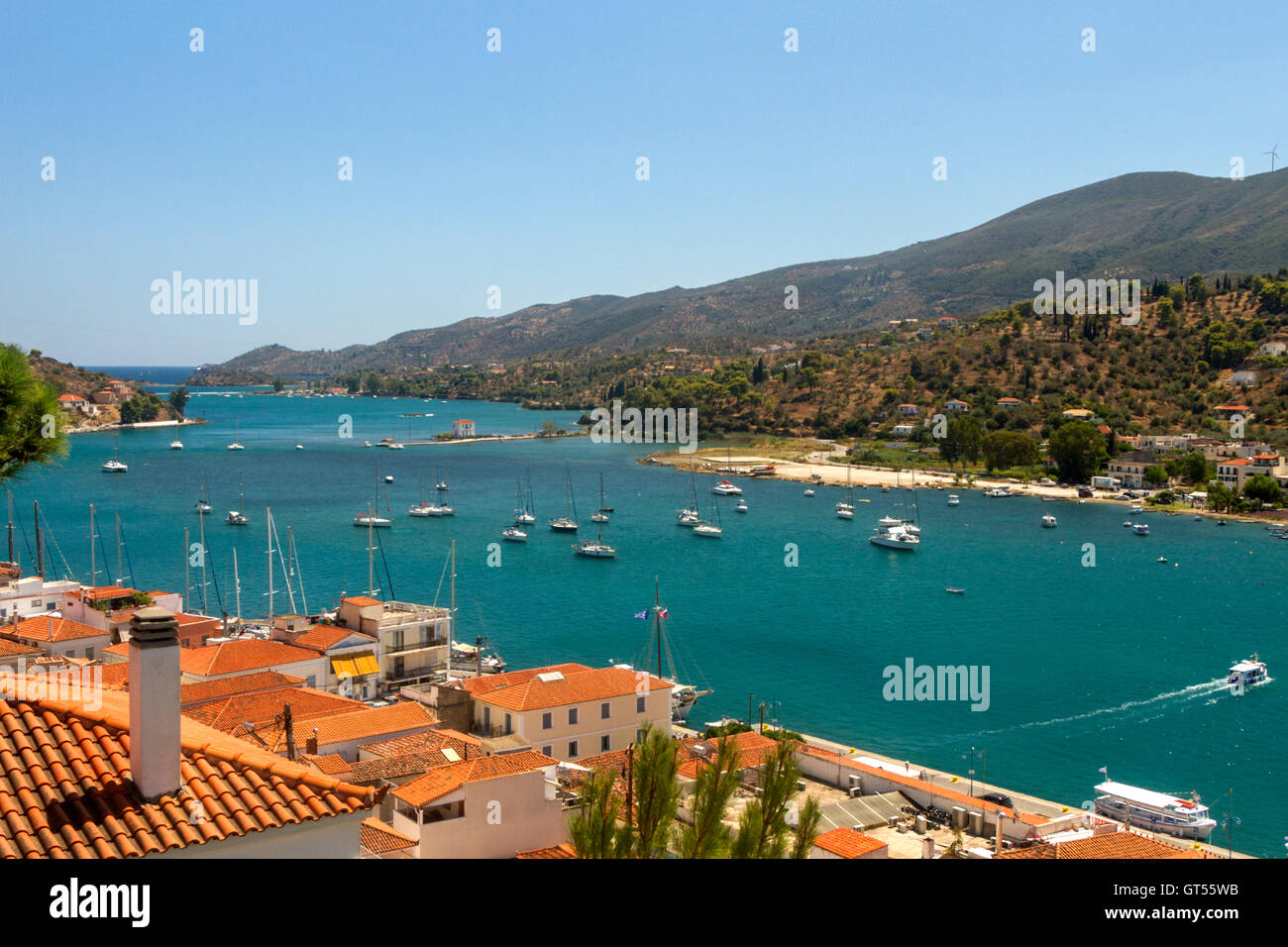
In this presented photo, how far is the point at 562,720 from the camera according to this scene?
17594 millimetres

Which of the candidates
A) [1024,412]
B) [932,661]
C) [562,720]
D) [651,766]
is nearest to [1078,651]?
[932,661]

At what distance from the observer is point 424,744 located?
15.0 m

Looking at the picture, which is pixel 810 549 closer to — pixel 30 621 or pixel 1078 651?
pixel 1078 651

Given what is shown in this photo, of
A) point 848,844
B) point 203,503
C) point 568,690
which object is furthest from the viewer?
point 203,503

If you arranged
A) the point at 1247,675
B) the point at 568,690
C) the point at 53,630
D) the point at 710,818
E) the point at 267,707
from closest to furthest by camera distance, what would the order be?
the point at 710,818
the point at 267,707
the point at 568,690
the point at 53,630
the point at 1247,675

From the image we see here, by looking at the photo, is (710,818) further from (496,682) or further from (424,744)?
(496,682)

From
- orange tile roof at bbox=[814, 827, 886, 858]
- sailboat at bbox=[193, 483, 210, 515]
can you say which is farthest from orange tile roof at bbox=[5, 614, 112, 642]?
sailboat at bbox=[193, 483, 210, 515]

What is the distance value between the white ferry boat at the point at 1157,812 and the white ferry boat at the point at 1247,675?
398 inches

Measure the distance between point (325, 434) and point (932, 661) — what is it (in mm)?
89643

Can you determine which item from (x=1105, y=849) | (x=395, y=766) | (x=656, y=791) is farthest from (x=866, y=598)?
(x=656, y=791)

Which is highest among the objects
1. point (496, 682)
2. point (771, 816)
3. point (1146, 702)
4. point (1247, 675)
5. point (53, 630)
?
point (771, 816)

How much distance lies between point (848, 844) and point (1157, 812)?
761 centimetres

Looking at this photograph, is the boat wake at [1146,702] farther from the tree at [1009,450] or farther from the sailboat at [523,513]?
the tree at [1009,450]

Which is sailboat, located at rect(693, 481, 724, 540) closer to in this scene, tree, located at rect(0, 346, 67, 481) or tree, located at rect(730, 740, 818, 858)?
tree, located at rect(0, 346, 67, 481)
